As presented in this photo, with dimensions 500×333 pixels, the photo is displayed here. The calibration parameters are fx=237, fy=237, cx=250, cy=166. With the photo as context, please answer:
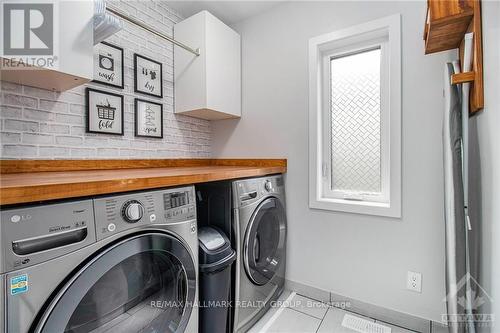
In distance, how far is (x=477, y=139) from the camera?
1.04 meters

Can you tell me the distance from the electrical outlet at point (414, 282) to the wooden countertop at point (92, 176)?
3.62 feet

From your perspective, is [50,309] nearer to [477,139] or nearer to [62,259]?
[62,259]

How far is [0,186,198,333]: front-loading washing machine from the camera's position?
0.62m

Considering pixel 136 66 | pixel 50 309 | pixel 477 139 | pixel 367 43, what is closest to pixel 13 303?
pixel 50 309

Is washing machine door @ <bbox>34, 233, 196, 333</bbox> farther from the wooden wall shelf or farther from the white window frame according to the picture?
the wooden wall shelf

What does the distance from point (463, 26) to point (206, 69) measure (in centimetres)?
155

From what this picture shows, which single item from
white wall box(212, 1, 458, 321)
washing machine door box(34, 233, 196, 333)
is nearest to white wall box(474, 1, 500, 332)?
white wall box(212, 1, 458, 321)

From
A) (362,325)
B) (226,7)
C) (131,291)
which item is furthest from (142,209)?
(226,7)

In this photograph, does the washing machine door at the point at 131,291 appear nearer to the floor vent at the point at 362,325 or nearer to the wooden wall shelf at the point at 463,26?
the floor vent at the point at 362,325

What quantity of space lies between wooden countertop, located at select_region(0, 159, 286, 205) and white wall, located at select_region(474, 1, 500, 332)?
111 cm

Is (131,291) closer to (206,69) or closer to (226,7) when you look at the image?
(206,69)

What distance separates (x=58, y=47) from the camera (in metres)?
1.09

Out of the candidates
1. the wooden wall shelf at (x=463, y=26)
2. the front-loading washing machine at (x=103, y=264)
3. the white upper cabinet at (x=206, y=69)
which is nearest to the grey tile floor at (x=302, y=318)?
the front-loading washing machine at (x=103, y=264)

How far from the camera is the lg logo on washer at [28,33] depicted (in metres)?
0.98
